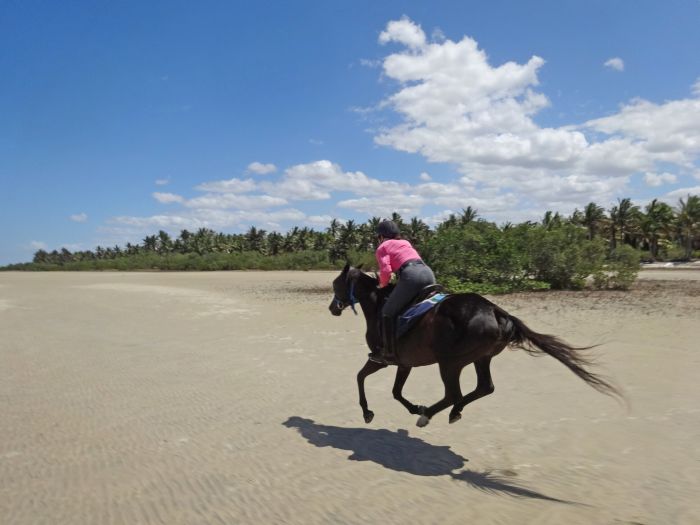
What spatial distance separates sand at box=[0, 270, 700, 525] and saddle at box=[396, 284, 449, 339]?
1447 mm

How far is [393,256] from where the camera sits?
624 cm

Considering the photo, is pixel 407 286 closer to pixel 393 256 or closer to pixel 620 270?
pixel 393 256

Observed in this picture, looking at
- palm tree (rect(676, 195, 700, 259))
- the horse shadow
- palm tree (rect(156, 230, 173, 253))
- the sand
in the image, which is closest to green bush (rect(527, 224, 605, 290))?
the sand

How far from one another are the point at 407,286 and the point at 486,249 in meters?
22.6

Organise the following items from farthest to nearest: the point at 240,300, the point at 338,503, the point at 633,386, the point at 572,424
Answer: the point at 240,300, the point at 633,386, the point at 572,424, the point at 338,503

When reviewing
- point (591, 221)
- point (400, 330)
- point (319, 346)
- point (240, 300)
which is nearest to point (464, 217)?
point (591, 221)

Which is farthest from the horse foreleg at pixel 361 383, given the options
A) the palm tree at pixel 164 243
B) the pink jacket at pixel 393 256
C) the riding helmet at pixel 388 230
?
the palm tree at pixel 164 243

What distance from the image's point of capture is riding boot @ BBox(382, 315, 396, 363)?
6.02 meters

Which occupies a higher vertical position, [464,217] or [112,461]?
[464,217]

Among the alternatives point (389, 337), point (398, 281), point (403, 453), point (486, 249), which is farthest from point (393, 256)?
point (486, 249)

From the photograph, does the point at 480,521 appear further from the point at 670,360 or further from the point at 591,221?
the point at 591,221

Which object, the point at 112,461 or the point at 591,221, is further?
the point at 591,221

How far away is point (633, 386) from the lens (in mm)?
8102

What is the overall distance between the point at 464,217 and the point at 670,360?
249ft
